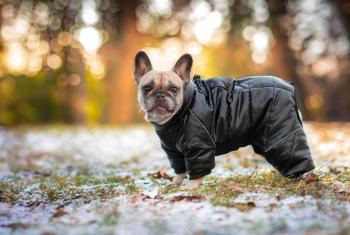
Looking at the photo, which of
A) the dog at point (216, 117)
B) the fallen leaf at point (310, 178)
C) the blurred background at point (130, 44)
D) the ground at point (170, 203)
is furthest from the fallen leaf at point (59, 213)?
the blurred background at point (130, 44)

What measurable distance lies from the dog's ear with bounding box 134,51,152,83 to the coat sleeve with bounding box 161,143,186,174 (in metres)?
0.84

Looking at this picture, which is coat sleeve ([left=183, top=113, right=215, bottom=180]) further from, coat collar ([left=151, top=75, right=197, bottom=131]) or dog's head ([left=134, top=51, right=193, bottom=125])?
dog's head ([left=134, top=51, right=193, bottom=125])

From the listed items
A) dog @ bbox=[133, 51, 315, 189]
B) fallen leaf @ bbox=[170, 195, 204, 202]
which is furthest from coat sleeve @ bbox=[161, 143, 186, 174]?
fallen leaf @ bbox=[170, 195, 204, 202]

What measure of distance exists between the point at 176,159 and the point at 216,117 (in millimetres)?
712

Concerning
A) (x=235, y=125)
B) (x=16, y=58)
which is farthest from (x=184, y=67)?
(x=16, y=58)

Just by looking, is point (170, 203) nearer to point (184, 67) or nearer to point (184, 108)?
point (184, 108)

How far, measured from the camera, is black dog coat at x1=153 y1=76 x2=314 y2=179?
5246 mm

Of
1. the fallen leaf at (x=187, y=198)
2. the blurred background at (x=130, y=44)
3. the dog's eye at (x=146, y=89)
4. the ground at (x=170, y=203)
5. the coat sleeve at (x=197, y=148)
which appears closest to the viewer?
the ground at (x=170, y=203)

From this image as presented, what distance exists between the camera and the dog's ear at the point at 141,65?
554 cm

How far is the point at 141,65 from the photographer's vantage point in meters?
5.60

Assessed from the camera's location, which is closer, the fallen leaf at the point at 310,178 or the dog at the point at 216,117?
the dog at the point at 216,117

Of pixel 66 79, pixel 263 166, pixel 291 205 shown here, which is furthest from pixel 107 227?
pixel 66 79

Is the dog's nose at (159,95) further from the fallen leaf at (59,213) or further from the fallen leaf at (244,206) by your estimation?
the fallen leaf at (59,213)

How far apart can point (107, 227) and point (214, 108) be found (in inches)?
81.2
